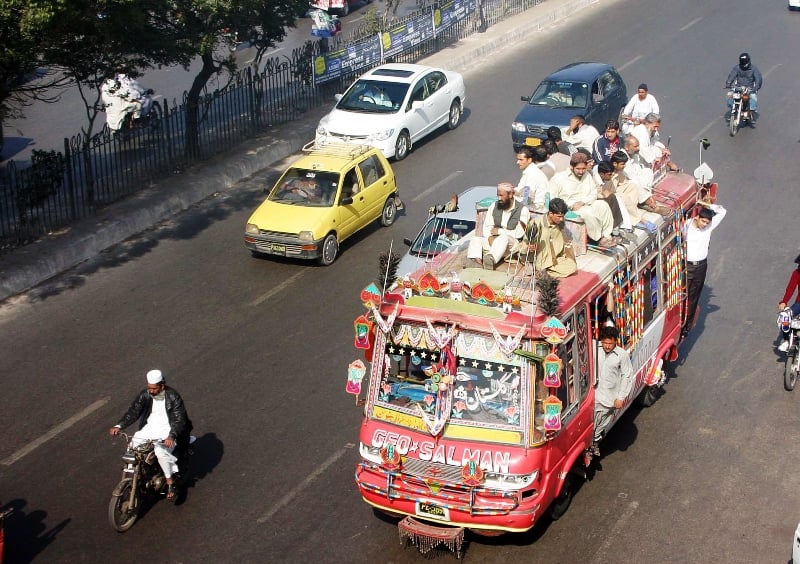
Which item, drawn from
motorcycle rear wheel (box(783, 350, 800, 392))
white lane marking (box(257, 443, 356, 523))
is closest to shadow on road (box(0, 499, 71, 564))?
white lane marking (box(257, 443, 356, 523))

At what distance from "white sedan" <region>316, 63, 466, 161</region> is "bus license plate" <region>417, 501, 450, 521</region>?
1367 cm

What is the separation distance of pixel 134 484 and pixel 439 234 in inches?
256

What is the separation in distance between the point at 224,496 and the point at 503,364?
11.9ft

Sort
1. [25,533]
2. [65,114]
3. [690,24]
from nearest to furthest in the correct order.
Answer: [25,533] → [65,114] → [690,24]

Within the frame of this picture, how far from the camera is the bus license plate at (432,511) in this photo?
377 inches

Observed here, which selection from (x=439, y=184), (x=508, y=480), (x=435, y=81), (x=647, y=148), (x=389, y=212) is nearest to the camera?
(x=508, y=480)

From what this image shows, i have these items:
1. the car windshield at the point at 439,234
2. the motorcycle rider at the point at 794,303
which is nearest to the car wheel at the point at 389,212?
the car windshield at the point at 439,234

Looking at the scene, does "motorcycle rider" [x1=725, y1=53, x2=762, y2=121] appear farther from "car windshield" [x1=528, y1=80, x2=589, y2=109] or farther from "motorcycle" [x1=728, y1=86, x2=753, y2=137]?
"car windshield" [x1=528, y1=80, x2=589, y2=109]

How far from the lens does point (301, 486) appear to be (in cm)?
1137

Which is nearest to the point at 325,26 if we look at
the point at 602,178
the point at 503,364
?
the point at 602,178

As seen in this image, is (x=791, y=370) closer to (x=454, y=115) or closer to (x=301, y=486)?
(x=301, y=486)

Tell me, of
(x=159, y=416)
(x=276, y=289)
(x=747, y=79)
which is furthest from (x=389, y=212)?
(x=747, y=79)

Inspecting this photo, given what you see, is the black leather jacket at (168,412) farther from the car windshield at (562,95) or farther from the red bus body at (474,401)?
the car windshield at (562,95)

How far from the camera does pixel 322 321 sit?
612 inches
